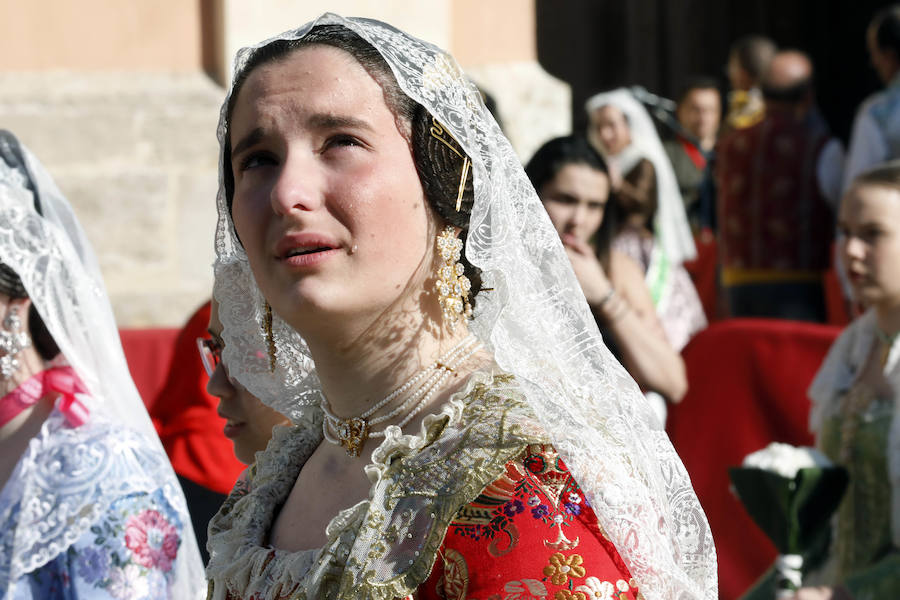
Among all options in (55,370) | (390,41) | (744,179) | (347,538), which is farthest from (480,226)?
(744,179)

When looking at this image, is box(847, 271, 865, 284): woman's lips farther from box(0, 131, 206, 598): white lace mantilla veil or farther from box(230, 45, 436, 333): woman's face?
box(230, 45, 436, 333): woman's face

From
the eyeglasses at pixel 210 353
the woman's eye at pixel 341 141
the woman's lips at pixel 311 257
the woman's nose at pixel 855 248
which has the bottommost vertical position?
the woman's nose at pixel 855 248

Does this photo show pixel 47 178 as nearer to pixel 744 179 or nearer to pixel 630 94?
pixel 744 179

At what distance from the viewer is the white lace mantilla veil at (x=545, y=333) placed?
1.51m

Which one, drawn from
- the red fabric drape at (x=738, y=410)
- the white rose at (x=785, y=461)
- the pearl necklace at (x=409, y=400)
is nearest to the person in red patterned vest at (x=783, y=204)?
the red fabric drape at (x=738, y=410)

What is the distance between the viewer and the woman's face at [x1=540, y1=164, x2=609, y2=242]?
390cm

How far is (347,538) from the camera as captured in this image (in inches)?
59.5

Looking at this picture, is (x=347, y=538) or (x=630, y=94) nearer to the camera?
(x=347, y=538)

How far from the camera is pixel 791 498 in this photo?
11.7 ft

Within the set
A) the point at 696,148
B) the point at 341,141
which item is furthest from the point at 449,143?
the point at 696,148

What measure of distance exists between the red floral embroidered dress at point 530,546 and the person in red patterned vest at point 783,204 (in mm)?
4917

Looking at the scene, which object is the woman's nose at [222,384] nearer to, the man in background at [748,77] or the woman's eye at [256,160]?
the woman's eye at [256,160]

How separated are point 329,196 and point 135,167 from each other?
4.01 m

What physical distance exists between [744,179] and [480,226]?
4866 mm
